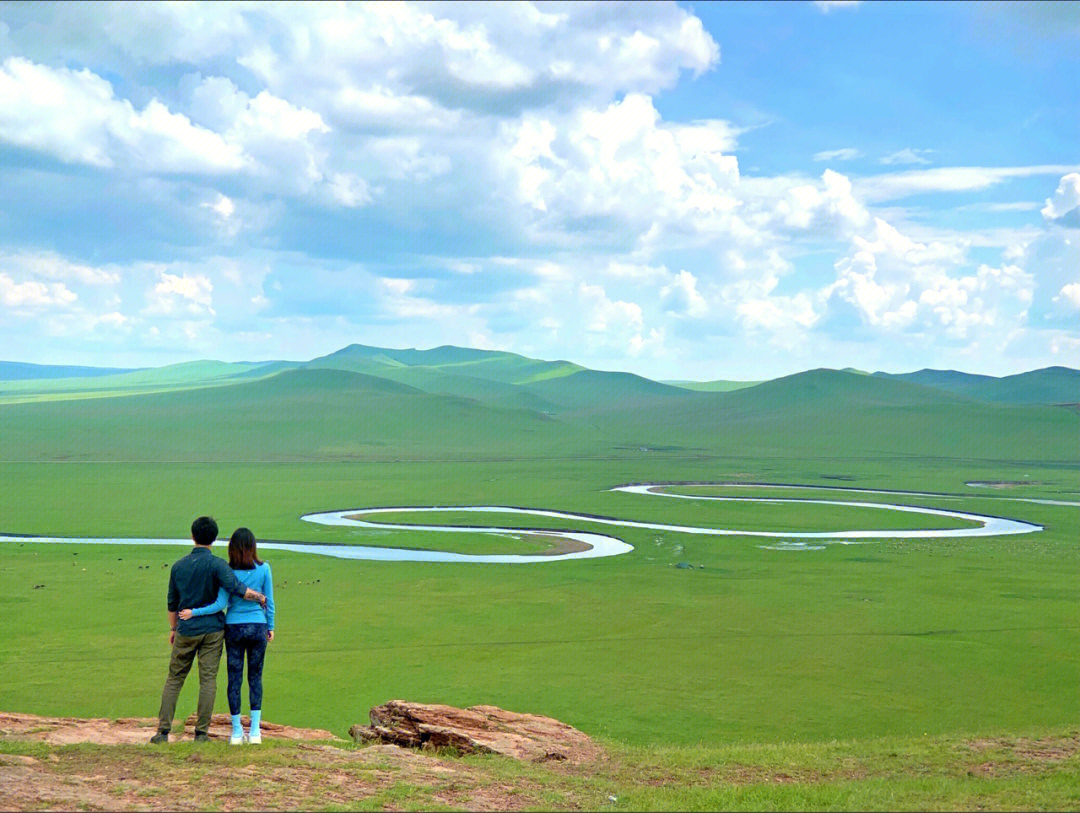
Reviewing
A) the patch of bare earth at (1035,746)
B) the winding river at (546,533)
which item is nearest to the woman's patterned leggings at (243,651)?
the patch of bare earth at (1035,746)

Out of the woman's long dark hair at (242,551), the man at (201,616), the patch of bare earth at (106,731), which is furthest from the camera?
the patch of bare earth at (106,731)

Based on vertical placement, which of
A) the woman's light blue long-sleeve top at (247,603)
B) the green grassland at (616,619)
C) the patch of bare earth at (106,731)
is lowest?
the green grassland at (616,619)

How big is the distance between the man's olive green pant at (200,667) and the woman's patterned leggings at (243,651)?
0.19 metres

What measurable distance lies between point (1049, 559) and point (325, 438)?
424 feet

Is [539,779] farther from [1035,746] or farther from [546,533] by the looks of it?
[546,533]

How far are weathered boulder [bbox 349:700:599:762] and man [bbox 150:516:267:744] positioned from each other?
3446 mm

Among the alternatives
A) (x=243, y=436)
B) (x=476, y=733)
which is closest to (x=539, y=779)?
(x=476, y=733)

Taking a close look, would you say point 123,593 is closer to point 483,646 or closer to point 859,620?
point 483,646

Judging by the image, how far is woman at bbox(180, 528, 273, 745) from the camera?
1612 cm

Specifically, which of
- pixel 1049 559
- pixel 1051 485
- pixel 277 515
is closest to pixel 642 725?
pixel 1049 559

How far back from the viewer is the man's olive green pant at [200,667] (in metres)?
16.4

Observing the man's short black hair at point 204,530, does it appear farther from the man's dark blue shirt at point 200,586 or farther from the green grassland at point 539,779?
the green grassland at point 539,779

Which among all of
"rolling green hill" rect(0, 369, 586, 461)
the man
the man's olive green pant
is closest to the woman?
the man

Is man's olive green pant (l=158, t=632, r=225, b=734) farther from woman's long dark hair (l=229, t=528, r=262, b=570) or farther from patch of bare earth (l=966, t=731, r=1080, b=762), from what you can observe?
patch of bare earth (l=966, t=731, r=1080, b=762)
